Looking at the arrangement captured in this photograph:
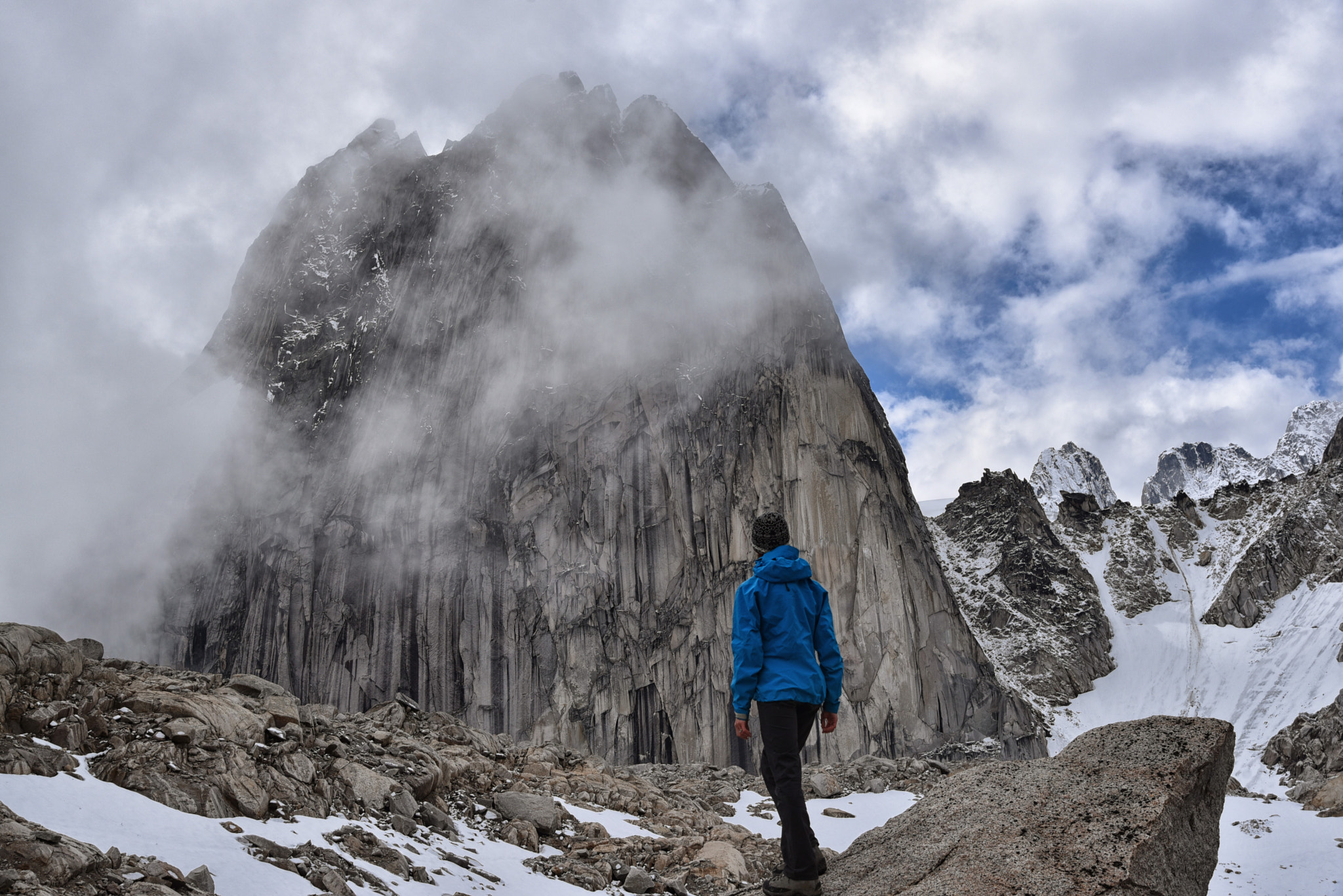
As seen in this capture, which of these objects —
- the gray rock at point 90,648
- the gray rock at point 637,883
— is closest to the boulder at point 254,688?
the gray rock at point 90,648

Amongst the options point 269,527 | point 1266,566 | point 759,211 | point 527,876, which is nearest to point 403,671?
point 269,527

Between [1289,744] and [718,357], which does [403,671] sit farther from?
[1289,744]

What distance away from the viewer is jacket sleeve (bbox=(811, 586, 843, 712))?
5621 millimetres

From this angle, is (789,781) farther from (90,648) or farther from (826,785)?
(826,785)

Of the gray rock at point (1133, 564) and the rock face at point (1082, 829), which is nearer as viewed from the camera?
the rock face at point (1082, 829)

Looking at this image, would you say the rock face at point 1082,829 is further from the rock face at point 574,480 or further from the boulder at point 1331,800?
the rock face at point 574,480

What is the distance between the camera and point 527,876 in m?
7.14

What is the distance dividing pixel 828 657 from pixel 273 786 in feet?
15.5

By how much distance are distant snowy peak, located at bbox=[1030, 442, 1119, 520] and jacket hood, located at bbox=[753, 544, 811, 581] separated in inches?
7527

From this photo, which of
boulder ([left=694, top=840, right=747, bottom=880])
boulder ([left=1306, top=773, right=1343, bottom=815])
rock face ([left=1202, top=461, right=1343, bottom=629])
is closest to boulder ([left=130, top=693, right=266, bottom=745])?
boulder ([left=694, top=840, right=747, bottom=880])

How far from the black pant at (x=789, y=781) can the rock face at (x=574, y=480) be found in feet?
142

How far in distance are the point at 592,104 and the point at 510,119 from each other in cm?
677

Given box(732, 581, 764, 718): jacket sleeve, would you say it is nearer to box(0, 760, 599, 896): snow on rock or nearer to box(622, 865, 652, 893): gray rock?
box(0, 760, 599, 896): snow on rock

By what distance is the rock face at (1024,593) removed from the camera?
304 feet
